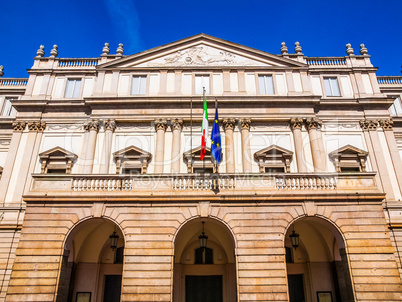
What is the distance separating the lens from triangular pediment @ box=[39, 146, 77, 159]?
20.9 metres

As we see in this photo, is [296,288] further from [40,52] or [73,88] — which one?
[40,52]

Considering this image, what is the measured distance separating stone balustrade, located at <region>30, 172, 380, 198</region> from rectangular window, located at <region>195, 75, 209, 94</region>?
33.1 feet

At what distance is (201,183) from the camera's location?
14398 millimetres

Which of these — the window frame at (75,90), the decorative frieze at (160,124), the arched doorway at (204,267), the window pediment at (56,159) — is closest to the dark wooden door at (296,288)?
the arched doorway at (204,267)

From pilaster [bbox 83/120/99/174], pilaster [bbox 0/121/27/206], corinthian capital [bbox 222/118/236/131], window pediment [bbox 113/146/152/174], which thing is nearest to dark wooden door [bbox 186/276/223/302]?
window pediment [bbox 113/146/152/174]

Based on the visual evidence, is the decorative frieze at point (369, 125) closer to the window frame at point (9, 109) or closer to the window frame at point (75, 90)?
the window frame at point (75, 90)

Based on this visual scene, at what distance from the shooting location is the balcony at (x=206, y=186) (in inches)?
546

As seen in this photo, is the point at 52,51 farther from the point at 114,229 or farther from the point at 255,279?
the point at 255,279

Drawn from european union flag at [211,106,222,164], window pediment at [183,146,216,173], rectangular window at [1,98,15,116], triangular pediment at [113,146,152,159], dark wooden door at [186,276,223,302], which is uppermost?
rectangular window at [1,98,15,116]

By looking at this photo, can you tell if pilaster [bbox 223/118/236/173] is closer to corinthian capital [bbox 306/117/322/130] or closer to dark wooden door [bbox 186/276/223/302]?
corinthian capital [bbox 306/117/322/130]

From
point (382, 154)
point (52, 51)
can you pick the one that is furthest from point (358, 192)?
point (52, 51)

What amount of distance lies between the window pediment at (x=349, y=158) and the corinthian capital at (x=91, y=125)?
15.3m

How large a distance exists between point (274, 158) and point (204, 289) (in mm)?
8885

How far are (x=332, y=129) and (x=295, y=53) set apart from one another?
22.9 feet
